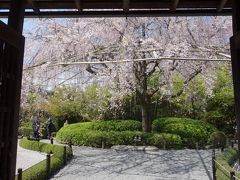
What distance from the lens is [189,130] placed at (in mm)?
15242

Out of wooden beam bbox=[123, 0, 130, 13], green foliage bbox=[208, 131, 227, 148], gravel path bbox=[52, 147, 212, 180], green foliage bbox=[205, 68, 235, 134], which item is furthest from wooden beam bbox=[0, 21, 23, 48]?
green foliage bbox=[205, 68, 235, 134]

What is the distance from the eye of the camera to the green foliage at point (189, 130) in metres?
15.1

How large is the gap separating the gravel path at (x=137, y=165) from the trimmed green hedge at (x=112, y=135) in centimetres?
90

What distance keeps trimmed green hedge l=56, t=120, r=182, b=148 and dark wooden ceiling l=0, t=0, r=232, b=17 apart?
38.2 ft

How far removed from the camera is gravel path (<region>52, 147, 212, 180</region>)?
353 inches

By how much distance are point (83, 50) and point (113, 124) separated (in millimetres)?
5494

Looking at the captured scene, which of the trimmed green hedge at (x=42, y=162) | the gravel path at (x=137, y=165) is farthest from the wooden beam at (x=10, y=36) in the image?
the gravel path at (x=137, y=165)

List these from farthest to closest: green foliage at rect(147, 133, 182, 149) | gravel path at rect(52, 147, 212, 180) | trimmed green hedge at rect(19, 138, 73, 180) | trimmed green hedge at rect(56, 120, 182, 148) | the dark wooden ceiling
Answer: trimmed green hedge at rect(56, 120, 182, 148)
green foliage at rect(147, 133, 182, 149)
gravel path at rect(52, 147, 212, 180)
trimmed green hedge at rect(19, 138, 73, 180)
the dark wooden ceiling

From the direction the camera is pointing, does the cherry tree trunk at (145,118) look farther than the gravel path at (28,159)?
Yes

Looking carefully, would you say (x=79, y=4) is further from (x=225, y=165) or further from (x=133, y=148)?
(x=133, y=148)

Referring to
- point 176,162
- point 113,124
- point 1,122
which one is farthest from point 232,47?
point 113,124

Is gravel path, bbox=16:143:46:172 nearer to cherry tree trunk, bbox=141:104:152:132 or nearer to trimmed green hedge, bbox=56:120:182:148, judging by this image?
trimmed green hedge, bbox=56:120:182:148

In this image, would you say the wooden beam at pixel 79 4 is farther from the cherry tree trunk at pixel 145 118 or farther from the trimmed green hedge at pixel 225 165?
the cherry tree trunk at pixel 145 118

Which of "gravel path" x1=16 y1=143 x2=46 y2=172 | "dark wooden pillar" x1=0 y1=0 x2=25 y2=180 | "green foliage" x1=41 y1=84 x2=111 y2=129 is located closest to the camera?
"dark wooden pillar" x1=0 y1=0 x2=25 y2=180
